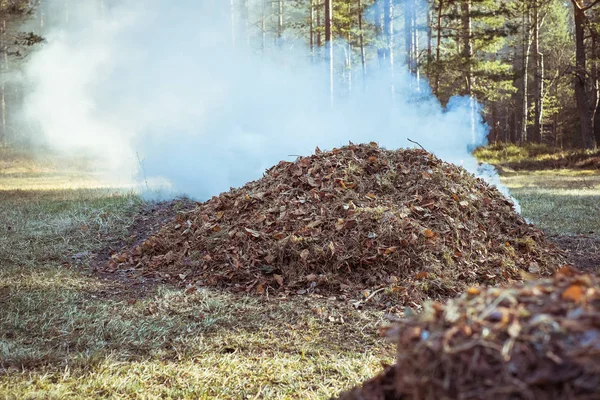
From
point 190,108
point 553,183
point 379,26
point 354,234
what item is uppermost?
point 379,26

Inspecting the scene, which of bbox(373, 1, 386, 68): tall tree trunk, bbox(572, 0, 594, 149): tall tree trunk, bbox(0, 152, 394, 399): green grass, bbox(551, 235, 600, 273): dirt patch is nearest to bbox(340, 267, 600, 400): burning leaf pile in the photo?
bbox(0, 152, 394, 399): green grass

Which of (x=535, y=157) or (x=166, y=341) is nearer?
(x=166, y=341)

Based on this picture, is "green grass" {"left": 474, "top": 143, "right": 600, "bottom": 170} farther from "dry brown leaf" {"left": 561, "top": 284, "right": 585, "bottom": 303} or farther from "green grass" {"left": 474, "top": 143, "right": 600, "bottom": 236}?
"dry brown leaf" {"left": 561, "top": 284, "right": 585, "bottom": 303}

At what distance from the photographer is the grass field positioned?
290cm

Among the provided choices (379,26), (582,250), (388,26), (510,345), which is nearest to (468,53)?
(388,26)

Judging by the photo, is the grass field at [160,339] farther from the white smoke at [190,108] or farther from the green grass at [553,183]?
the green grass at [553,183]

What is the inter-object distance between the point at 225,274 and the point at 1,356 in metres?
2.09

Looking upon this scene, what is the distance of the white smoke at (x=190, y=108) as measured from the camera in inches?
447

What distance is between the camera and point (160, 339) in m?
3.56

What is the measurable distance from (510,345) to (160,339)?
9.57 feet

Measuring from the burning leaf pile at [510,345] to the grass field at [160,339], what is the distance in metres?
1.77

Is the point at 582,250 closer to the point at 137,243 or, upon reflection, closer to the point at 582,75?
the point at 137,243

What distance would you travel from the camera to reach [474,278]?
4750 mm

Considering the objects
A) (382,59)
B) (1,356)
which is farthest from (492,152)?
(1,356)
